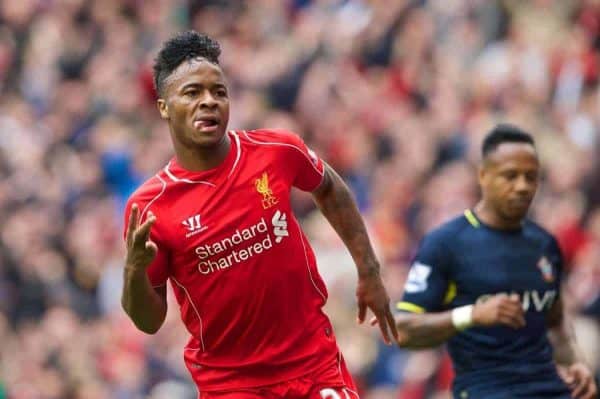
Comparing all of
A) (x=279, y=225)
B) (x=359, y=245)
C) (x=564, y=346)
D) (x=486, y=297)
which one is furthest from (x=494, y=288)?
(x=279, y=225)

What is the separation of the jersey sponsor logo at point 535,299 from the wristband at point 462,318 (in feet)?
→ 0.83

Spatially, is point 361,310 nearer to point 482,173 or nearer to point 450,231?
point 450,231

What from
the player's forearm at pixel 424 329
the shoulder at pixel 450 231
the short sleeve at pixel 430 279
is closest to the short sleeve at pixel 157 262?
the player's forearm at pixel 424 329

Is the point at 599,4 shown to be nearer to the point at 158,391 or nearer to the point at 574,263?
the point at 574,263

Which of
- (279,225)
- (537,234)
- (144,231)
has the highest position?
(144,231)

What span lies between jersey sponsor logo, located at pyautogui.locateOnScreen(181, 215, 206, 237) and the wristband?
1720 mm

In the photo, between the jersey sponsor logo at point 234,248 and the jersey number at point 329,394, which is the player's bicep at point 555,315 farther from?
the jersey sponsor logo at point 234,248

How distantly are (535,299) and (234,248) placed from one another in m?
2.13

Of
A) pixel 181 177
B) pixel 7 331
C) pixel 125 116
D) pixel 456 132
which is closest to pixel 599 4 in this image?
pixel 456 132

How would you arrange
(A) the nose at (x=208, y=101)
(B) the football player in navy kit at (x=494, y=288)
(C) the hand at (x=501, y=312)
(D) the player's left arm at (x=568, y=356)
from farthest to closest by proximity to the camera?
(D) the player's left arm at (x=568, y=356) → (B) the football player in navy kit at (x=494, y=288) → (C) the hand at (x=501, y=312) → (A) the nose at (x=208, y=101)

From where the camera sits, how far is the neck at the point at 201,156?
7320mm

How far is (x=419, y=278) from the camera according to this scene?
852cm

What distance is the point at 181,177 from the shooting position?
24.0 feet

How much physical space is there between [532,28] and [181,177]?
9.33 m
